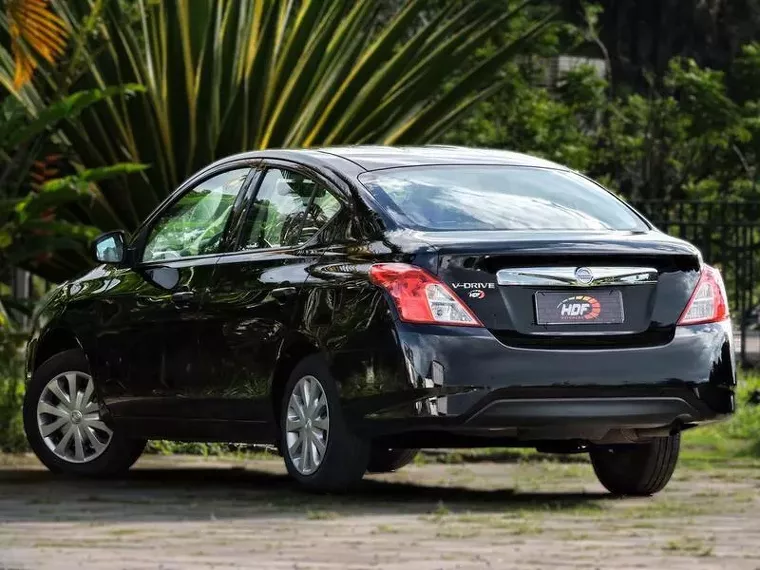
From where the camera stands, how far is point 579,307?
8609mm

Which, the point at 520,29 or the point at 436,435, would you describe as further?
the point at 520,29

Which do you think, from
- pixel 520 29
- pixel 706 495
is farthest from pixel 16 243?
pixel 520 29

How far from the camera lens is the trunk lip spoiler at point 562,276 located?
8539mm

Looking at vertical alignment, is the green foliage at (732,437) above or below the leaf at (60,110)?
below

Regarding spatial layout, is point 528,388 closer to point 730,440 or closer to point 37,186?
point 730,440

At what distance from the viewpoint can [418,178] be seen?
9.46 m

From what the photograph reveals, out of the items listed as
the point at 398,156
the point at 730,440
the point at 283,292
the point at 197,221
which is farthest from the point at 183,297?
the point at 730,440

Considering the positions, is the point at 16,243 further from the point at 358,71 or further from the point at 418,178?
the point at 418,178

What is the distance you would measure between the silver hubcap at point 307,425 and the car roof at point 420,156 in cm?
108

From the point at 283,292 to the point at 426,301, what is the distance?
3.20 feet

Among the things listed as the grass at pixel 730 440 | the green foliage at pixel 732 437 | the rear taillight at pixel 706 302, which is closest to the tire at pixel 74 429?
the rear taillight at pixel 706 302

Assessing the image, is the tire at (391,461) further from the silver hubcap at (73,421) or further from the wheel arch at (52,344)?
the wheel arch at (52,344)

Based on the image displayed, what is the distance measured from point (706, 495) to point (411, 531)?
2.18m

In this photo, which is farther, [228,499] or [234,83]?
[234,83]
